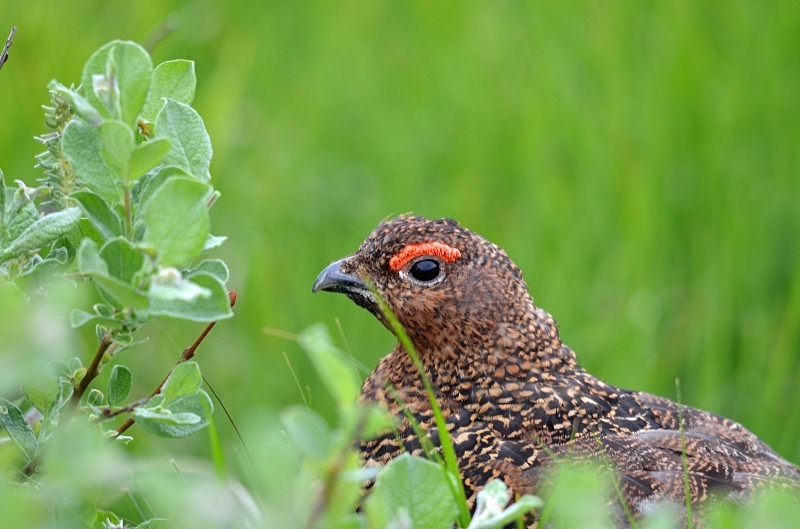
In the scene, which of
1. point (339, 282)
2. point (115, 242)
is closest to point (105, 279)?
point (115, 242)

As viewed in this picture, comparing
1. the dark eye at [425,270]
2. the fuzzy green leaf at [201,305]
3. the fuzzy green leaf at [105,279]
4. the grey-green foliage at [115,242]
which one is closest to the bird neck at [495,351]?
the dark eye at [425,270]

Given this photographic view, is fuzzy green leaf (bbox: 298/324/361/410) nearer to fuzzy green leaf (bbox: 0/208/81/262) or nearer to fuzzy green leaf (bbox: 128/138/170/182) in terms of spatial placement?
fuzzy green leaf (bbox: 128/138/170/182)

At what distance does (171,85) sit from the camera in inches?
77.3

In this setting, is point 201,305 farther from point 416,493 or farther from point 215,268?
point 416,493

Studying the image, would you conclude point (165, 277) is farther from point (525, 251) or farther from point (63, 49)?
point (63, 49)

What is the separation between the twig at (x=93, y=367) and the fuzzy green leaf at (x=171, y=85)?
423 mm

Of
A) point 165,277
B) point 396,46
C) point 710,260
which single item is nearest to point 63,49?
point 396,46

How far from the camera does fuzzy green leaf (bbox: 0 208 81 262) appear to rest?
1.72 metres

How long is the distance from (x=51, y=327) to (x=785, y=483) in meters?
2.21

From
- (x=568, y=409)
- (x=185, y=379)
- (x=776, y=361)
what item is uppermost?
(x=776, y=361)

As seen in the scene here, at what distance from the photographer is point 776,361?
4691 millimetres

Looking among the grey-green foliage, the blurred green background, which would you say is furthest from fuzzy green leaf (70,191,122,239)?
the blurred green background

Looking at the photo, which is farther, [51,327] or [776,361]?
[776,361]

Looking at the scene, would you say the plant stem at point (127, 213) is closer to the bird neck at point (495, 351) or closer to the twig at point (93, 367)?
the twig at point (93, 367)
